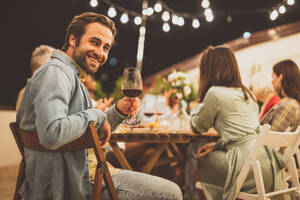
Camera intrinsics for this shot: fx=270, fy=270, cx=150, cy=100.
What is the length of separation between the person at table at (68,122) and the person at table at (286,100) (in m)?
1.76

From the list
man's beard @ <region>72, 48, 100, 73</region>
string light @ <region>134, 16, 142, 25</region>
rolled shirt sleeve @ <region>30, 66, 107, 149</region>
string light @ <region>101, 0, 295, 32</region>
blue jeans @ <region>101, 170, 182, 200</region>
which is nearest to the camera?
rolled shirt sleeve @ <region>30, 66, 107, 149</region>

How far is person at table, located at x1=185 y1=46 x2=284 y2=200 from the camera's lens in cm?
191

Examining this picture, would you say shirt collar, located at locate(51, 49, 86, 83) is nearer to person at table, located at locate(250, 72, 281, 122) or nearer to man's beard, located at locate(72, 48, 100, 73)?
man's beard, located at locate(72, 48, 100, 73)

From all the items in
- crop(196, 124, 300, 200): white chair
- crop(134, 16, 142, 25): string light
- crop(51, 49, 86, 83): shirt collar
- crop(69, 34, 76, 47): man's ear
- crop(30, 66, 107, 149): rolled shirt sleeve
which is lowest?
crop(196, 124, 300, 200): white chair

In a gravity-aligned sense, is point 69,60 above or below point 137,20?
below

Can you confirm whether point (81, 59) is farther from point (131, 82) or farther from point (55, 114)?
point (55, 114)

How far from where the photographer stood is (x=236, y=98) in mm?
2043

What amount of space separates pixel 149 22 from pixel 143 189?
9428 millimetres

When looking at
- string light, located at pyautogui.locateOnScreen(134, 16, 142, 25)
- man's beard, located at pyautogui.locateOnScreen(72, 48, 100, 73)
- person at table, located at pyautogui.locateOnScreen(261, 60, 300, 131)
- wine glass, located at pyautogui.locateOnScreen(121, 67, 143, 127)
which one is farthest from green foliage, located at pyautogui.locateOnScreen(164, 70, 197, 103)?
string light, located at pyautogui.locateOnScreen(134, 16, 142, 25)

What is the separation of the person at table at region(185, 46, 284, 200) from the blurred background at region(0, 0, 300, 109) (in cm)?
233

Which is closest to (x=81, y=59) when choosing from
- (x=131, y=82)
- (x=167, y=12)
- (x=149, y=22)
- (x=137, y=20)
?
(x=131, y=82)

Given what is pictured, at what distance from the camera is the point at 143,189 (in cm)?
118

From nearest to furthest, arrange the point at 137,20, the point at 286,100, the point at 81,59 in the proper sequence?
the point at 81,59 → the point at 286,100 → the point at 137,20

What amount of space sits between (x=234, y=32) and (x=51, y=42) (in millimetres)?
6153
